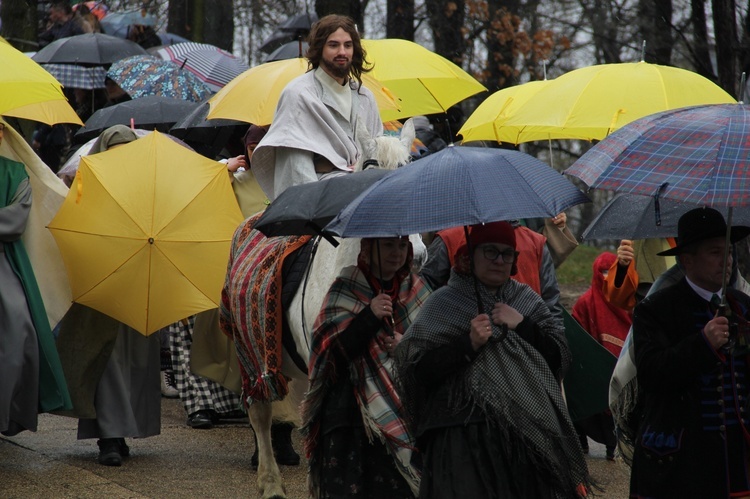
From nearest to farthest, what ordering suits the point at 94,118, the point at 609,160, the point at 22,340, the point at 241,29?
the point at 609,160
the point at 22,340
the point at 94,118
the point at 241,29

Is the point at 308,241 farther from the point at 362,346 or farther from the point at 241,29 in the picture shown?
the point at 241,29

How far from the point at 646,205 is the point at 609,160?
126 centimetres

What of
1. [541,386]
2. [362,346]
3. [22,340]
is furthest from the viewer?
[22,340]

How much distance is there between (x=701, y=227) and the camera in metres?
4.59

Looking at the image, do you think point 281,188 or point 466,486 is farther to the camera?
point 281,188

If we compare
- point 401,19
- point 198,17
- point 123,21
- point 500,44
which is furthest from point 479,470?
point 500,44

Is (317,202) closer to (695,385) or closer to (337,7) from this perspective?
(695,385)

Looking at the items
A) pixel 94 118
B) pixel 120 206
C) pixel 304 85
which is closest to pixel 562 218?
pixel 304 85

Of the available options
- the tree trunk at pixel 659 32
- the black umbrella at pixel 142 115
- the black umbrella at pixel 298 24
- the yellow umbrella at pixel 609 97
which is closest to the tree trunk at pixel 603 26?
the black umbrella at pixel 298 24

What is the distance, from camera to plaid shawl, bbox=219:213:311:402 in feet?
20.4

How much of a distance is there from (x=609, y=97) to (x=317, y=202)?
277 cm

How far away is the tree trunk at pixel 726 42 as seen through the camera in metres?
9.48

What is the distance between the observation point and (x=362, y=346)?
496 centimetres

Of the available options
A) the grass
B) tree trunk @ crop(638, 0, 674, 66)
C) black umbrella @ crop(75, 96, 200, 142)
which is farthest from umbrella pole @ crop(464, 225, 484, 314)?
the grass
